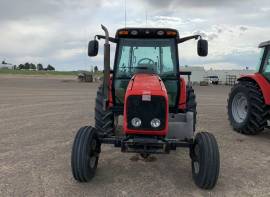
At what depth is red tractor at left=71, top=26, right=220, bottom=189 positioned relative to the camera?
17.9 ft

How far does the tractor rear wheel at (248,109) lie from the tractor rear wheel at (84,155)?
446 centimetres

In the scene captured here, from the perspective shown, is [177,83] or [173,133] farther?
[177,83]

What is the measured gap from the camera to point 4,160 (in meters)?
6.71

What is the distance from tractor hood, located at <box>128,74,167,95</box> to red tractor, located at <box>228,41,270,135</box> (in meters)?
3.41

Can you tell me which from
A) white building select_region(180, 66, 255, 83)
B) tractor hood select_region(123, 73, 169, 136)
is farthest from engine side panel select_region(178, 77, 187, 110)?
white building select_region(180, 66, 255, 83)

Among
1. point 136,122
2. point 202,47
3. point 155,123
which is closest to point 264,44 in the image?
point 202,47

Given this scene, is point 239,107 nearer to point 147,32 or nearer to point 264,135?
point 264,135

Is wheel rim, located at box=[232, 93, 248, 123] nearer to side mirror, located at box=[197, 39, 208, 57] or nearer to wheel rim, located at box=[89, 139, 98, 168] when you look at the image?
side mirror, located at box=[197, 39, 208, 57]

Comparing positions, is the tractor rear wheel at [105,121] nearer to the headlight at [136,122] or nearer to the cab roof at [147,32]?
the headlight at [136,122]

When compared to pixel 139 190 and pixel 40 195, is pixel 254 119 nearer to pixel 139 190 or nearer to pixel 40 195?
pixel 139 190

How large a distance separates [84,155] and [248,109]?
490 centimetres

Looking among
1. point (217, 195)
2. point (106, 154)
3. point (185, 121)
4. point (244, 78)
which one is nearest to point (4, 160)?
point (106, 154)

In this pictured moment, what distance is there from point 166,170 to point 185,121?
2.87ft

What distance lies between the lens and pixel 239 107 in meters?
10.2
